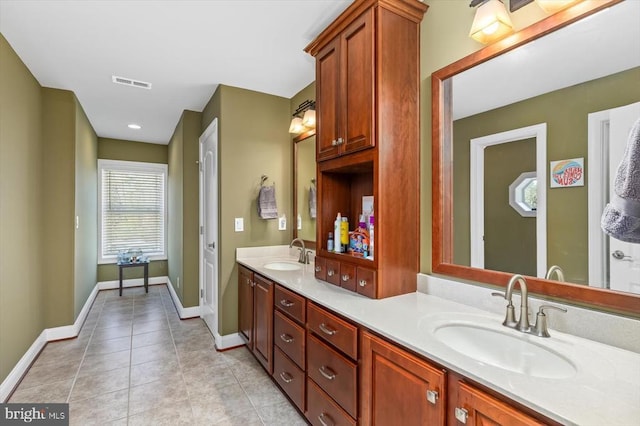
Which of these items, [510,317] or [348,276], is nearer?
[510,317]

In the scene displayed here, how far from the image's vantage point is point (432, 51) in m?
1.66

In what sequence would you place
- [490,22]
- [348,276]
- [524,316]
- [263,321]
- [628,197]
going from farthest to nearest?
1. [263,321]
2. [348,276]
3. [490,22]
4. [524,316]
5. [628,197]

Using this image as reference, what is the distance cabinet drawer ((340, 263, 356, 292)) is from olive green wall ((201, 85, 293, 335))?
4.81 feet

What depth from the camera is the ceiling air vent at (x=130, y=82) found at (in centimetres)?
279

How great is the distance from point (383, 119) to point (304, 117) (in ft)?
4.26

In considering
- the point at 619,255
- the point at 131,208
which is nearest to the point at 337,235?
the point at 619,255

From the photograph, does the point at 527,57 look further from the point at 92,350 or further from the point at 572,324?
the point at 92,350

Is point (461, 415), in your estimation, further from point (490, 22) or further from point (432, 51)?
point (432, 51)

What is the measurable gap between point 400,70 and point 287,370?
192 centimetres

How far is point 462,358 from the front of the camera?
941 mm

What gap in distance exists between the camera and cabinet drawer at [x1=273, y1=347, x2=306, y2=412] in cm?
183

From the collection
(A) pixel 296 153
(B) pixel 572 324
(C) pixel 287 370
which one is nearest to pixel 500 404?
(B) pixel 572 324

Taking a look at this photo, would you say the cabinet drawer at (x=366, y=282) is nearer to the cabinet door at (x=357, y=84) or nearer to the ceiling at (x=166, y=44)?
the cabinet door at (x=357, y=84)

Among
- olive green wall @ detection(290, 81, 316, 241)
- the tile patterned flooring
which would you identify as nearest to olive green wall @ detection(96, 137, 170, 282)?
the tile patterned flooring
